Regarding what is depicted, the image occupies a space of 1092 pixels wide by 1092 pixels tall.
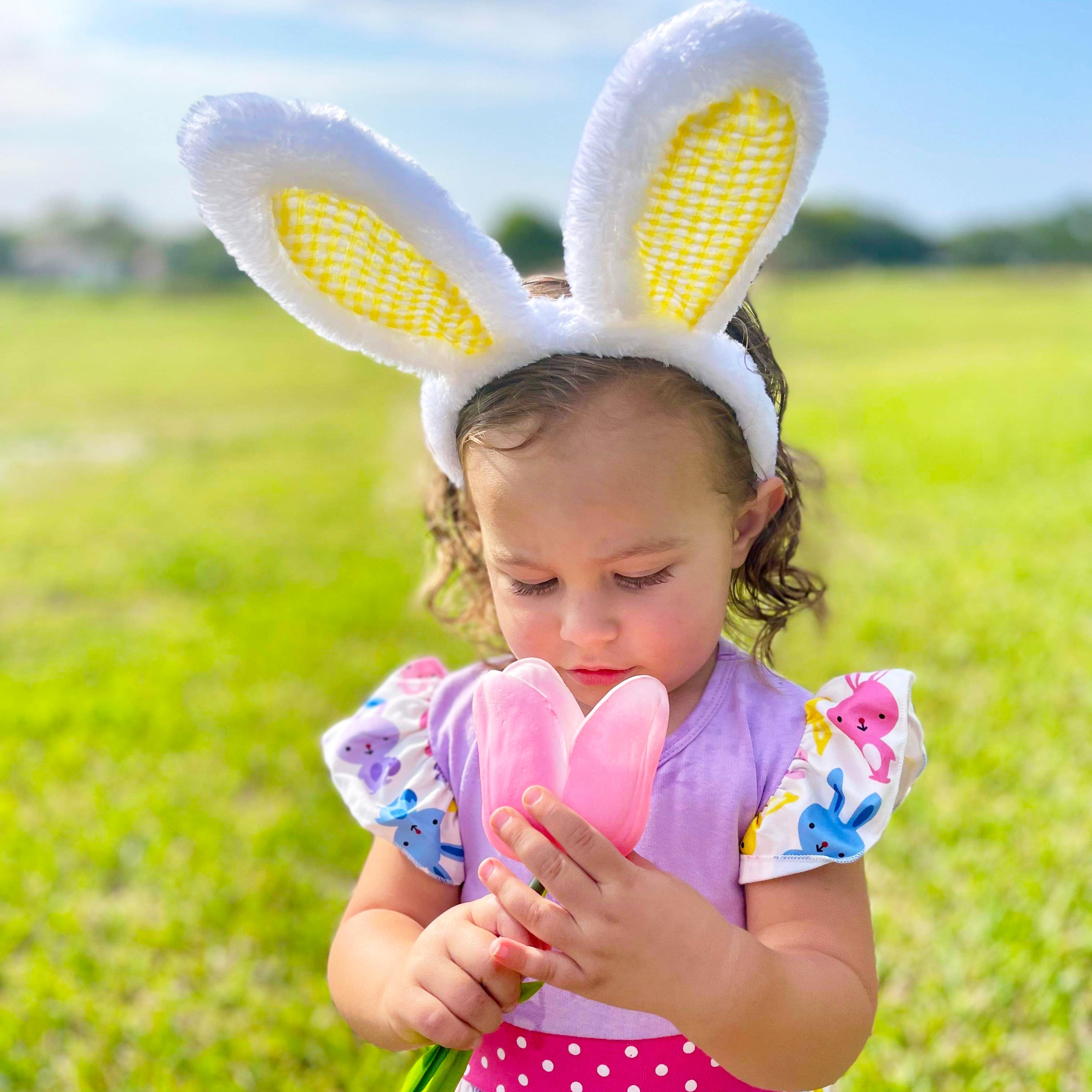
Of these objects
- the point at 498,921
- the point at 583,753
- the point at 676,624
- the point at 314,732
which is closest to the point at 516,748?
the point at 583,753

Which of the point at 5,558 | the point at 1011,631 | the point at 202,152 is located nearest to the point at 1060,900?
the point at 1011,631

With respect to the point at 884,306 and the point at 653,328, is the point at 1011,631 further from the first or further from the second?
the point at 884,306

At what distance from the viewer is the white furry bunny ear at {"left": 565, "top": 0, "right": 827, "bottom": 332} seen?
3.32 feet

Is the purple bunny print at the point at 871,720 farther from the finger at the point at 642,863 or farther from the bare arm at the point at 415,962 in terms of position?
the bare arm at the point at 415,962

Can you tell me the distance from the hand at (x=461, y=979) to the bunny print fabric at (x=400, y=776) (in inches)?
8.3

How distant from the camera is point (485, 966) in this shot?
1050 millimetres

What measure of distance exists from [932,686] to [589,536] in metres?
2.48

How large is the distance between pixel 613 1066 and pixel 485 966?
0.31 metres

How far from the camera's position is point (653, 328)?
1195mm

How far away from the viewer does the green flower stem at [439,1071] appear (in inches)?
44.5

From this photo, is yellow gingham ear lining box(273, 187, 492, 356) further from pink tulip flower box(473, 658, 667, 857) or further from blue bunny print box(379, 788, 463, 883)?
blue bunny print box(379, 788, 463, 883)

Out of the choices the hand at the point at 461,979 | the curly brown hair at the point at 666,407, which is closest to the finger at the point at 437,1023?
the hand at the point at 461,979

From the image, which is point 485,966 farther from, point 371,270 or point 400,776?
point 371,270

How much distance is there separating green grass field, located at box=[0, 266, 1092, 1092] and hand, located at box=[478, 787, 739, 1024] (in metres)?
0.90
